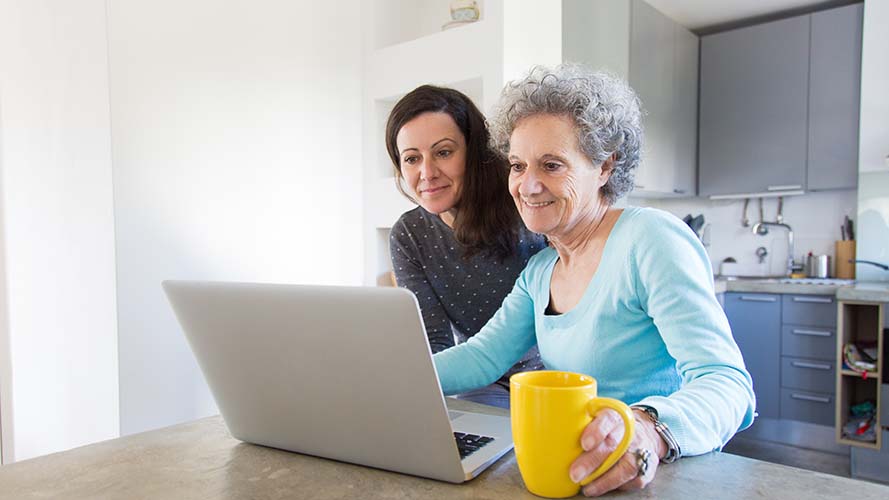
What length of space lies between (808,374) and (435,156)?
8.81 feet

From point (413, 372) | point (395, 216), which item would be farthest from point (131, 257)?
point (413, 372)

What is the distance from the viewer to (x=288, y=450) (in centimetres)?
79

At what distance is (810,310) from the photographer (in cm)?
313

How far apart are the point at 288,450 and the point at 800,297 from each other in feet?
10.1

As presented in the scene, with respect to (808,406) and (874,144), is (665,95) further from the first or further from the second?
(808,406)

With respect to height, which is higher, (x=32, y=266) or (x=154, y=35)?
(x=154, y=35)

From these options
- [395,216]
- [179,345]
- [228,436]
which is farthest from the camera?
[395,216]

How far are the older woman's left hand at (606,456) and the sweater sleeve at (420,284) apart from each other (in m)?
0.85

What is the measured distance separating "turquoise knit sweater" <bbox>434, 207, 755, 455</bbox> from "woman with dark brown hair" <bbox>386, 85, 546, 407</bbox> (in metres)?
0.26

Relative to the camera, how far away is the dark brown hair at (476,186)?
54.9 inches

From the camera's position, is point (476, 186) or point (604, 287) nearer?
point (604, 287)

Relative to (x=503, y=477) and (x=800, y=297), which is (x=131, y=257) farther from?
(x=800, y=297)

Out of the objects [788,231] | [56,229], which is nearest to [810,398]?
[788,231]

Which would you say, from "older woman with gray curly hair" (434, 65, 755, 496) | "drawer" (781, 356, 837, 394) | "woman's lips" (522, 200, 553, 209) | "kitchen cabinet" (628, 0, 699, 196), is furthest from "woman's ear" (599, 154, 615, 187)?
"drawer" (781, 356, 837, 394)
